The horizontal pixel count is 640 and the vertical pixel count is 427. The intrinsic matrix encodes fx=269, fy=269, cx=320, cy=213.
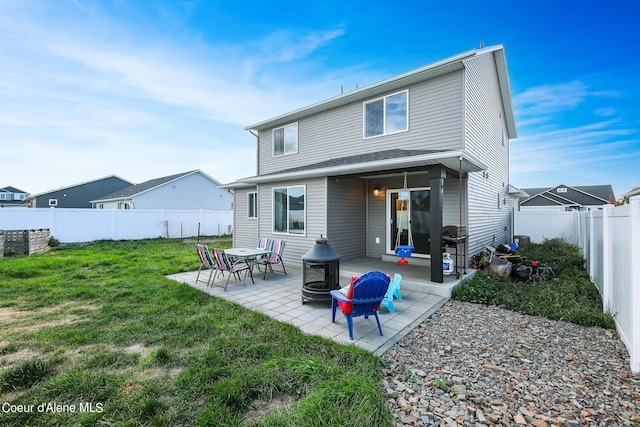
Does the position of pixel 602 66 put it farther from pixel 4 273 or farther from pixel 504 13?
pixel 4 273

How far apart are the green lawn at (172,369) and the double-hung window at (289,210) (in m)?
3.97

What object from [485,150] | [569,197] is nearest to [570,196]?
[569,197]

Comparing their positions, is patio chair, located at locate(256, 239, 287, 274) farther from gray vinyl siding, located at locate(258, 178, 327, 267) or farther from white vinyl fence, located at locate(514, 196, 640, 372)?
white vinyl fence, located at locate(514, 196, 640, 372)

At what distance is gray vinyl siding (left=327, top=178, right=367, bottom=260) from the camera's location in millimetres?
7875

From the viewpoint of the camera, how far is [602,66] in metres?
11.1

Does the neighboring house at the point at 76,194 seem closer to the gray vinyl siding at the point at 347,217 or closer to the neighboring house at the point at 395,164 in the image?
the neighboring house at the point at 395,164

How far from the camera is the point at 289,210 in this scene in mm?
8711

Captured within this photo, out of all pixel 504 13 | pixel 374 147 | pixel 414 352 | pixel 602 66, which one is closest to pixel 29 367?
pixel 414 352

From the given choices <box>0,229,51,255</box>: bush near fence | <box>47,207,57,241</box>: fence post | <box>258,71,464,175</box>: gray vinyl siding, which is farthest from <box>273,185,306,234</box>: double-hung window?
<box>47,207,57,241</box>: fence post

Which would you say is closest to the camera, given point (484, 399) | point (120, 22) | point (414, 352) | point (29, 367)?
point (484, 399)

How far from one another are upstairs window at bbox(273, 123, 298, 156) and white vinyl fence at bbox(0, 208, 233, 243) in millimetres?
8491

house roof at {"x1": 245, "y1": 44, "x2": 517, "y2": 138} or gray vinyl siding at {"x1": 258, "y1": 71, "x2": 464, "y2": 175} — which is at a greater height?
house roof at {"x1": 245, "y1": 44, "x2": 517, "y2": 138}

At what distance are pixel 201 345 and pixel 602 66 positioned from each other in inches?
674

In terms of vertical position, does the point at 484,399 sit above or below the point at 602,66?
below
